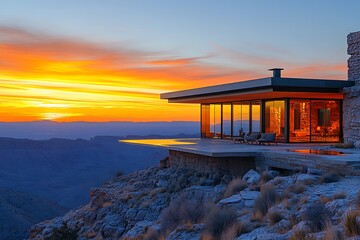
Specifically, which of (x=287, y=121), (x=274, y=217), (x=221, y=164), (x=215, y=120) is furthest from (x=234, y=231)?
(x=215, y=120)

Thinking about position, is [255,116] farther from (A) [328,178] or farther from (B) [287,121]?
(A) [328,178]

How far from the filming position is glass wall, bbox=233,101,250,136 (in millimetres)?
27500

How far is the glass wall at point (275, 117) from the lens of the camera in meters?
24.5

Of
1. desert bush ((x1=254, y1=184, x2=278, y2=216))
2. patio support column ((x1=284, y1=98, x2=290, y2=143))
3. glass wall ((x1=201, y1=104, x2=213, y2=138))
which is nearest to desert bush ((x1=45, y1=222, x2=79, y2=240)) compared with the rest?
desert bush ((x1=254, y1=184, x2=278, y2=216))

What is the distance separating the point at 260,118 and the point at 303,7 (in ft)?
22.0

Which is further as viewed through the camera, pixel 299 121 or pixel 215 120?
pixel 215 120

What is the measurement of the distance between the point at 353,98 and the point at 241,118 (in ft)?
26.7

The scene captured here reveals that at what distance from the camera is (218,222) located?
30.8 ft

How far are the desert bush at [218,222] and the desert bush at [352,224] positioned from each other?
2396 mm

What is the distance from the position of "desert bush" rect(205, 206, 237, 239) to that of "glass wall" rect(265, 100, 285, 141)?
50.4ft

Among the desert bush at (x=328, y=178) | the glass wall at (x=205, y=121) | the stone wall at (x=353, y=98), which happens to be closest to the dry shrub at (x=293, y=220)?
the desert bush at (x=328, y=178)

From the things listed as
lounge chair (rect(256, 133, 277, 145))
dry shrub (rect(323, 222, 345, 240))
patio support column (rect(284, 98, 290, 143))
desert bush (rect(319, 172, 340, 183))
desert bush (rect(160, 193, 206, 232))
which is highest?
patio support column (rect(284, 98, 290, 143))

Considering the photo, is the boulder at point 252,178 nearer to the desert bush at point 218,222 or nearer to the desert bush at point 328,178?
the desert bush at point 328,178

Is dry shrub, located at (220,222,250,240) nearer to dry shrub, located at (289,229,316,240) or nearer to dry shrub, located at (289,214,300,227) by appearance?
dry shrub, located at (289,214,300,227)
